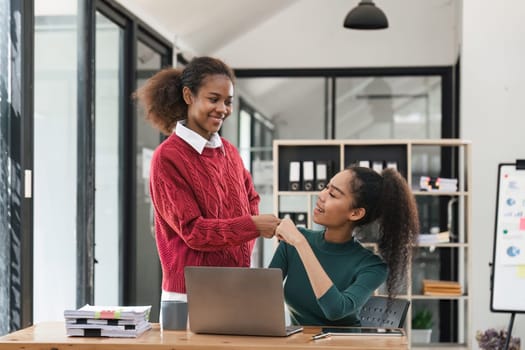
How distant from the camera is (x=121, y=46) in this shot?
6.20 meters

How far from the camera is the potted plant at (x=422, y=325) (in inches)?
286

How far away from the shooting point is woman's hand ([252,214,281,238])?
2783 millimetres

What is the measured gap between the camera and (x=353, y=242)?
3.02 meters

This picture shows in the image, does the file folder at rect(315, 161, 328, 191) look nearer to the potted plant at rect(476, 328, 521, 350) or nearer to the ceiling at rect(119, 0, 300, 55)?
the ceiling at rect(119, 0, 300, 55)

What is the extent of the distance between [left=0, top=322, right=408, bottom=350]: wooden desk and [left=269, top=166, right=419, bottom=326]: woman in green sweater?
0.34 meters

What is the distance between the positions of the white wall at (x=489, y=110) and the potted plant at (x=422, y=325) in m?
0.59

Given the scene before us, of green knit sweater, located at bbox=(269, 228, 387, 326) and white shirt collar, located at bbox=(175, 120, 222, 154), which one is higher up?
white shirt collar, located at bbox=(175, 120, 222, 154)

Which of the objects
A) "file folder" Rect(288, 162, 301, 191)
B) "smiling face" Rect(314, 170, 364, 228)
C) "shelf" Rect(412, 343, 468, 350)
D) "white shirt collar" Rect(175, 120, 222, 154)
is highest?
"white shirt collar" Rect(175, 120, 222, 154)

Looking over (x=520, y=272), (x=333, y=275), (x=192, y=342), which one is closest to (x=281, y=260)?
(x=333, y=275)

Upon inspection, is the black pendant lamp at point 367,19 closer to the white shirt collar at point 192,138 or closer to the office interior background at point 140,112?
the office interior background at point 140,112

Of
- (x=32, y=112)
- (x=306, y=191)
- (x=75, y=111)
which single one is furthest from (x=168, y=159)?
(x=306, y=191)

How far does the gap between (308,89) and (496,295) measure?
326cm

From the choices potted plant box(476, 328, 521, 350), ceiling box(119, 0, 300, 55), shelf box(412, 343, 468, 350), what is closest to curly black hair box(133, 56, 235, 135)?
ceiling box(119, 0, 300, 55)

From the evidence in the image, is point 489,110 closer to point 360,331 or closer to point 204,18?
point 204,18
